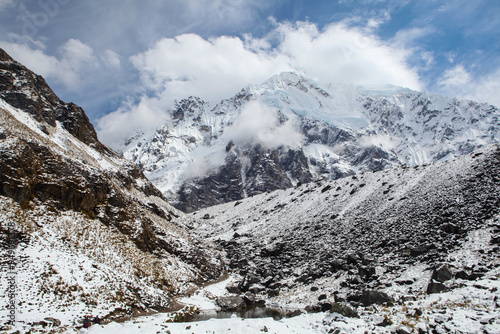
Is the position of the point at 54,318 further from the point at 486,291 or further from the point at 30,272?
the point at 486,291

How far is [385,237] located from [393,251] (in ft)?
14.9

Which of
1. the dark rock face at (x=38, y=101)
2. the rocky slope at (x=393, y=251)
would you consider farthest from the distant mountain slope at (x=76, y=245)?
the dark rock face at (x=38, y=101)

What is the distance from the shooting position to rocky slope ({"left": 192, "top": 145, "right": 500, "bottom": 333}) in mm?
16516

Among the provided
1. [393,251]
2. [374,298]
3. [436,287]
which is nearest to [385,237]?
[393,251]

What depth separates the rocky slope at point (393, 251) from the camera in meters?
16.5

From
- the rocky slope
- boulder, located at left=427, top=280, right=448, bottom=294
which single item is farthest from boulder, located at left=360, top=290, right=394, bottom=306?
boulder, located at left=427, top=280, right=448, bottom=294

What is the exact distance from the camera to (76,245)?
25.9 m

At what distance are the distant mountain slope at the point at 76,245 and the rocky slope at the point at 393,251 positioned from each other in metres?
9.98

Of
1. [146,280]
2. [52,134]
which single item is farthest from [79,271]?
[52,134]

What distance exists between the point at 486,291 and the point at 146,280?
87.9ft

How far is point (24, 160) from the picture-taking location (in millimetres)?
28906

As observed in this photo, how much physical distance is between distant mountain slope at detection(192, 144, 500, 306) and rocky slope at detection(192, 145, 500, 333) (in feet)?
0.44

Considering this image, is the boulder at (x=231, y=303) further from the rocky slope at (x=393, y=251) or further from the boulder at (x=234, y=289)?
the boulder at (x=234, y=289)

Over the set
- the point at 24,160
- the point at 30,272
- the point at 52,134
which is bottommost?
the point at 30,272
